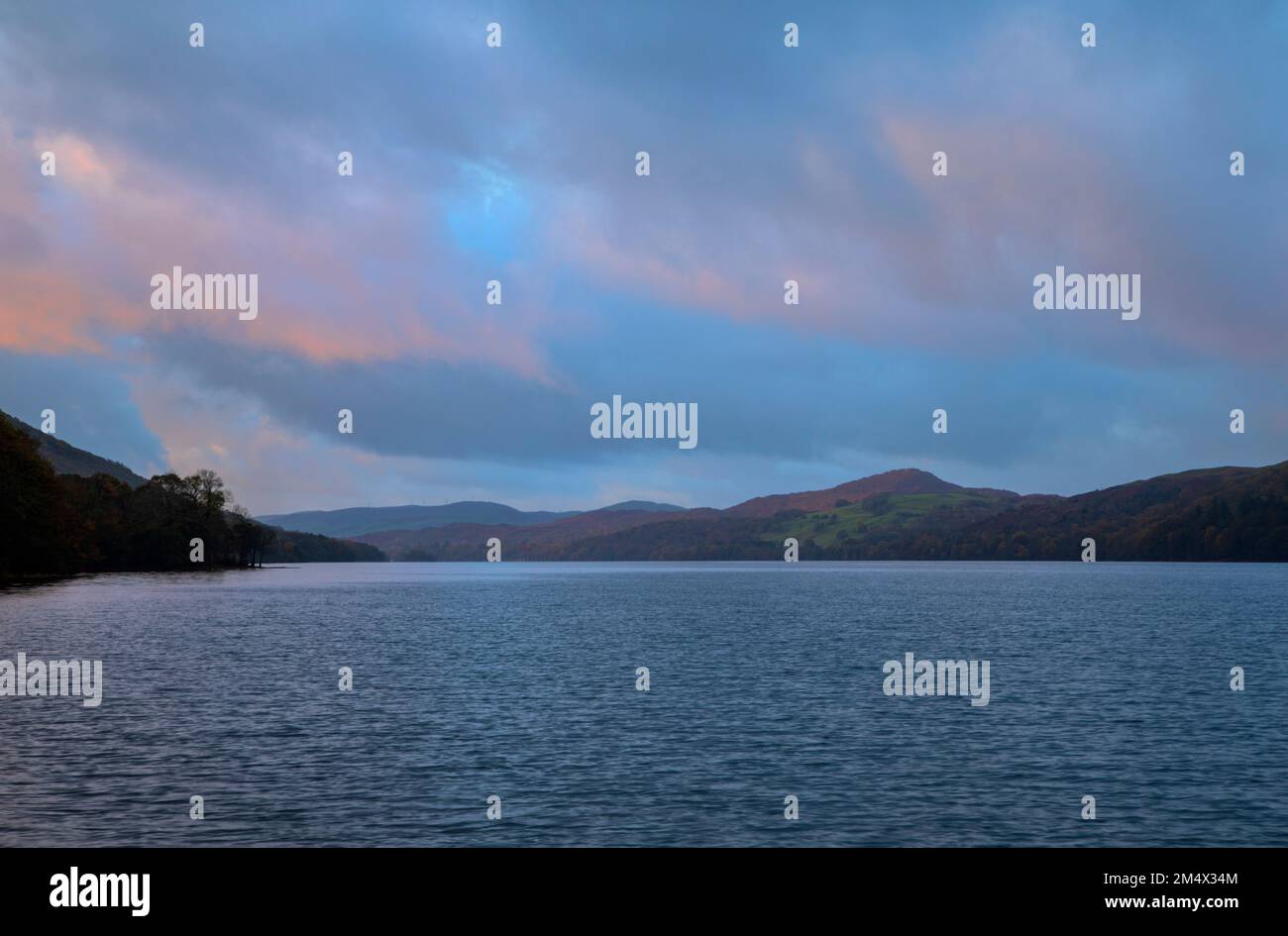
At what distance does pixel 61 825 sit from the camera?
1336 inches

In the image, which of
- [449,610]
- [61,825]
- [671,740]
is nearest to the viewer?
[61,825]

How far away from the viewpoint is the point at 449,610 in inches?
7023

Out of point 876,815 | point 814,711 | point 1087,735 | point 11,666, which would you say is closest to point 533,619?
point 11,666

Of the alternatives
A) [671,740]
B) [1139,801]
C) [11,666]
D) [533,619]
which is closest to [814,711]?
[671,740]

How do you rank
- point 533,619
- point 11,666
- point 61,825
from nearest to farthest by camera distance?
point 61,825 → point 11,666 → point 533,619

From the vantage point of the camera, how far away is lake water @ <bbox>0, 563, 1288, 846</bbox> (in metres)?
35.1

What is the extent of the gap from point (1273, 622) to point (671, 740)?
120655 millimetres

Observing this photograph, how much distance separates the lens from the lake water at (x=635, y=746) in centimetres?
3509

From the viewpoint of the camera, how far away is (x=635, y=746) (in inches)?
1956

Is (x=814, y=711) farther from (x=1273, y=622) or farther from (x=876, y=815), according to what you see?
(x=1273, y=622)
